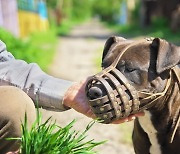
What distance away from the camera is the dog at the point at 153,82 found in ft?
9.65

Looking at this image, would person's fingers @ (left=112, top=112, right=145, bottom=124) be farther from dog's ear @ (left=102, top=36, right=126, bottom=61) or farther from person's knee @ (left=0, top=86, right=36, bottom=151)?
person's knee @ (left=0, top=86, right=36, bottom=151)

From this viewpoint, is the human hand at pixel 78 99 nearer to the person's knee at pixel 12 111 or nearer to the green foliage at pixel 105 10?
the person's knee at pixel 12 111

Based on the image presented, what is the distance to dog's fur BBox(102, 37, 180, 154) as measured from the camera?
295 cm

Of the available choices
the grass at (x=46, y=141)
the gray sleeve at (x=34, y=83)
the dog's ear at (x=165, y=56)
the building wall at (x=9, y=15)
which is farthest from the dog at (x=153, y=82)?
the building wall at (x=9, y=15)

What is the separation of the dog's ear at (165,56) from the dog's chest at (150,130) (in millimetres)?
421

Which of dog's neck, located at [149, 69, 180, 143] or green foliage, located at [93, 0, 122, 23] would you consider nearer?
dog's neck, located at [149, 69, 180, 143]

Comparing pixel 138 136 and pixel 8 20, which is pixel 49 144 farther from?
pixel 8 20

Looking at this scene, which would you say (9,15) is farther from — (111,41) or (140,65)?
(140,65)

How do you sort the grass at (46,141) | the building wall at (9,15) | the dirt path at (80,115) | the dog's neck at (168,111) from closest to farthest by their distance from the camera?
the grass at (46,141) → the dog's neck at (168,111) → the dirt path at (80,115) → the building wall at (9,15)

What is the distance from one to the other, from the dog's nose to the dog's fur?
274 mm

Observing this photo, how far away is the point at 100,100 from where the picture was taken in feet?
8.89

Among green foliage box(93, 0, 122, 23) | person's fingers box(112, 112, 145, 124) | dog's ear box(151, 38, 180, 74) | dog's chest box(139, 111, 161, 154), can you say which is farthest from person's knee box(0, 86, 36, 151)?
green foliage box(93, 0, 122, 23)

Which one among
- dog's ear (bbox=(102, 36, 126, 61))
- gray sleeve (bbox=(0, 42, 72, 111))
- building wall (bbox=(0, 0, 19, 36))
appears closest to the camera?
gray sleeve (bbox=(0, 42, 72, 111))

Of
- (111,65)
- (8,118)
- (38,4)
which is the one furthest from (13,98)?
(38,4)
